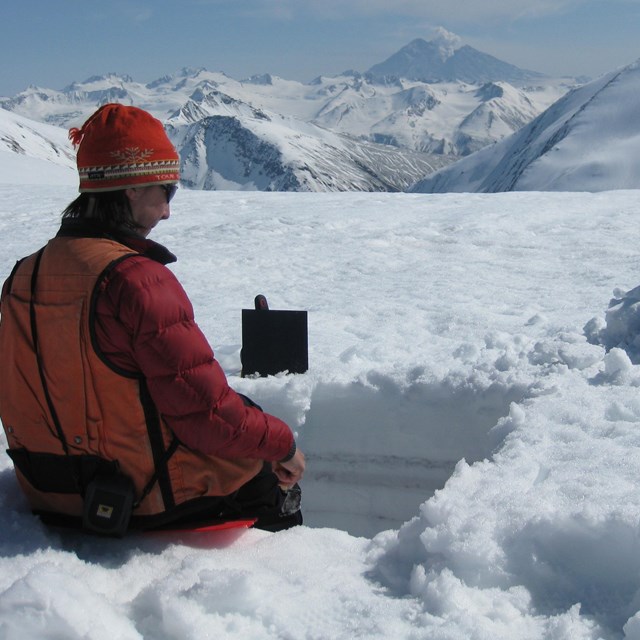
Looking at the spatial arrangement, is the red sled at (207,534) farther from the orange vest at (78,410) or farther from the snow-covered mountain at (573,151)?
the snow-covered mountain at (573,151)

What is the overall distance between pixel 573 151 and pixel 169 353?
109240 mm

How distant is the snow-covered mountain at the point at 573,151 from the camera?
298ft

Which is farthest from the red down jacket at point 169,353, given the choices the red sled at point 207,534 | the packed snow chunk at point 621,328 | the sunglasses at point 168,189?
the packed snow chunk at point 621,328

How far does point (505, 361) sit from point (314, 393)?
1015mm

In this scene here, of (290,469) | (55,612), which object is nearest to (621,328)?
(290,469)

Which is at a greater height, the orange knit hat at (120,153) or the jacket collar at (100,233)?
the orange knit hat at (120,153)

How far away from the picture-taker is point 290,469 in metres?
2.34

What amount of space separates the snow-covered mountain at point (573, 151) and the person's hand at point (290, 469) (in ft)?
287

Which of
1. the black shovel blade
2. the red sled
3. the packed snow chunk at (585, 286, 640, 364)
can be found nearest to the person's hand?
the red sled

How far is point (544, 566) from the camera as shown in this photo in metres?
2.02

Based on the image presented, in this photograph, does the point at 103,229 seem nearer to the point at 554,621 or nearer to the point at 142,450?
the point at 142,450

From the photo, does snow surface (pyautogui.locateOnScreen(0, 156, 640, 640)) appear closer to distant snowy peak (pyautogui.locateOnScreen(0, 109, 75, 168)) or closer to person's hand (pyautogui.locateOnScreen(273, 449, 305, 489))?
person's hand (pyautogui.locateOnScreen(273, 449, 305, 489))

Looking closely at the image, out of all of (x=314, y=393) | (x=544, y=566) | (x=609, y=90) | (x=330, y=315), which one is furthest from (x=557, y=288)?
(x=609, y=90)

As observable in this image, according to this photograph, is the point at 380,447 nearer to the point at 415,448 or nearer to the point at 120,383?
the point at 415,448
